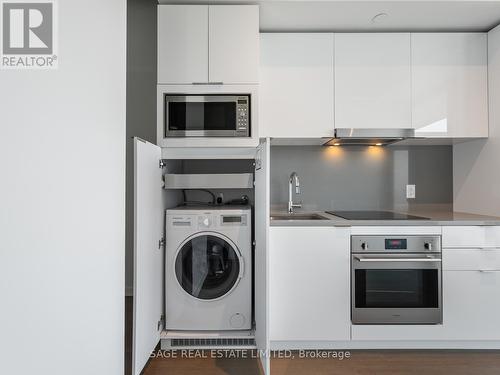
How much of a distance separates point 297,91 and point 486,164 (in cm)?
155

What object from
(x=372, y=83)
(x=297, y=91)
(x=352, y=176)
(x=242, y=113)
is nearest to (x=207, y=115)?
(x=242, y=113)

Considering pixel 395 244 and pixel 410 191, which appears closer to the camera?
pixel 395 244

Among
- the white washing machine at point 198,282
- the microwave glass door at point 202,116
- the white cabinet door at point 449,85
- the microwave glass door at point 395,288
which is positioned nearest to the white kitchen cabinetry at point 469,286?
the microwave glass door at point 395,288

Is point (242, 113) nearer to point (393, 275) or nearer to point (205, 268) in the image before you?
point (205, 268)

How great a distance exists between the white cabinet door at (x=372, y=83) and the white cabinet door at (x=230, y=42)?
2.19ft

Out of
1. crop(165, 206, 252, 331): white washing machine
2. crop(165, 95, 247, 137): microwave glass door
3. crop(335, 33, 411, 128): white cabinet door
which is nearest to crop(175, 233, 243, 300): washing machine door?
crop(165, 206, 252, 331): white washing machine

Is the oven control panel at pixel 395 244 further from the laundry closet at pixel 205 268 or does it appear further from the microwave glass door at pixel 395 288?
the laundry closet at pixel 205 268

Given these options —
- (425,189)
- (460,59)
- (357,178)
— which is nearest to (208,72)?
(357,178)

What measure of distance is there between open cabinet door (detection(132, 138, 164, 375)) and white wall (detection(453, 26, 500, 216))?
2.40m

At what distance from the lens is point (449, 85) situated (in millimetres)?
2299

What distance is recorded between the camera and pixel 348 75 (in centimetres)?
229

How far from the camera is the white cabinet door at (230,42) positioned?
211 cm
